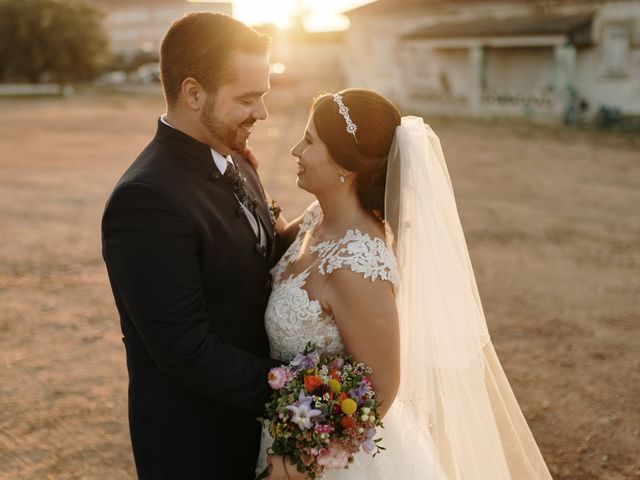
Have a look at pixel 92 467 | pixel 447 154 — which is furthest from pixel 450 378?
pixel 447 154

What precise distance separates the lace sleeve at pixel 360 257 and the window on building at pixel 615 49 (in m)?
23.4

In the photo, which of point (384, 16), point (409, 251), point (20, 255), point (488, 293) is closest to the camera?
point (409, 251)

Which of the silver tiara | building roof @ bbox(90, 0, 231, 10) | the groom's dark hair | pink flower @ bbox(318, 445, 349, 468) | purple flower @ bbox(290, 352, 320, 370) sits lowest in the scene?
pink flower @ bbox(318, 445, 349, 468)

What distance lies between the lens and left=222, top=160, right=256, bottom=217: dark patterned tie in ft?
9.03

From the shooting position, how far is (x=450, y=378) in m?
3.02

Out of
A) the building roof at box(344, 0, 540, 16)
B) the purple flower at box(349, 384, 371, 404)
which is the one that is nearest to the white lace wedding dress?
the purple flower at box(349, 384, 371, 404)

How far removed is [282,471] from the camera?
2.50 m

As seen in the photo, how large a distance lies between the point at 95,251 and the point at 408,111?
20.6 meters

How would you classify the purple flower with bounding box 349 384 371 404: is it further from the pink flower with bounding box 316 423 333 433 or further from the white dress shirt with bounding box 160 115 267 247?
the white dress shirt with bounding box 160 115 267 247

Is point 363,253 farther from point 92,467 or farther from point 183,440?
point 92,467

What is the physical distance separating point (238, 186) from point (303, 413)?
0.98 m

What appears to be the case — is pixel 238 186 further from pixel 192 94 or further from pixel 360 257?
pixel 360 257

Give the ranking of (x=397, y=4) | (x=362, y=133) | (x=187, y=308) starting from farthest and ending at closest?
(x=397, y=4) < (x=362, y=133) < (x=187, y=308)

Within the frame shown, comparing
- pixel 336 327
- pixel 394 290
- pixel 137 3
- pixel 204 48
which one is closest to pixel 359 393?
pixel 336 327
